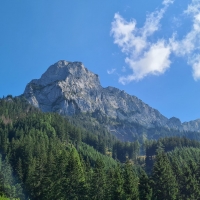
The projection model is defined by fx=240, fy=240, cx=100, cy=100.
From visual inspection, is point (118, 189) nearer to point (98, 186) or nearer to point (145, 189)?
point (98, 186)

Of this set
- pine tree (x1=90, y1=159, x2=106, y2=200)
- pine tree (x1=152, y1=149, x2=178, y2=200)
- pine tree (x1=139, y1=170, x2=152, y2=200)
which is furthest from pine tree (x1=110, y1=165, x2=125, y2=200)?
pine tree (x1=152, y1=149, x2=178, y2=200)

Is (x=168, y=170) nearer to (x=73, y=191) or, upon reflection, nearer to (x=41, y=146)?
(x=73, y=191)

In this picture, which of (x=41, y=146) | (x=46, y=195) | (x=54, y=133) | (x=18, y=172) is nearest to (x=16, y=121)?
(x=54, y=133)

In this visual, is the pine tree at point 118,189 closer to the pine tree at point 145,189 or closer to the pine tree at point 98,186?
the pine tree at point 98,186

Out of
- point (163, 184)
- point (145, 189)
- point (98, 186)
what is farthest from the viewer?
point (163, 184)

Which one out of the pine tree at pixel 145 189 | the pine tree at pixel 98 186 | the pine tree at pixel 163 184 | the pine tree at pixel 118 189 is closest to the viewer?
the pine tree at pixel 118 189

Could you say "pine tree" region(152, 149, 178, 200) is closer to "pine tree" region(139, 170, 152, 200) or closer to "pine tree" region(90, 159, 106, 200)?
"pine tree" region(139, 170, 152, 200)

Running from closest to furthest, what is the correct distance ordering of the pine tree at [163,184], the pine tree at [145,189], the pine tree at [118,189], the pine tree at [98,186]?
the pine tree at [118,189] → the pine tree at [145,189] → the pine tree at [98,186] → the pine tree at [163,184]

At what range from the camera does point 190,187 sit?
64.9 meters

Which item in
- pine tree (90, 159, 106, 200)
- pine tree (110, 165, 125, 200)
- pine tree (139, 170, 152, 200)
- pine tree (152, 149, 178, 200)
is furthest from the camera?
pine tree (152, 149, 178, 200)

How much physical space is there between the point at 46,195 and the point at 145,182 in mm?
26616

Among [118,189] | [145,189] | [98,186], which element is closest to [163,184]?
[145,189]

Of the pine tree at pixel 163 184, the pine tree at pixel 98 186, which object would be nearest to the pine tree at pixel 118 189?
the pine tree at pixel 98 186

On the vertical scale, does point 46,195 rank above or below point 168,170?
below
